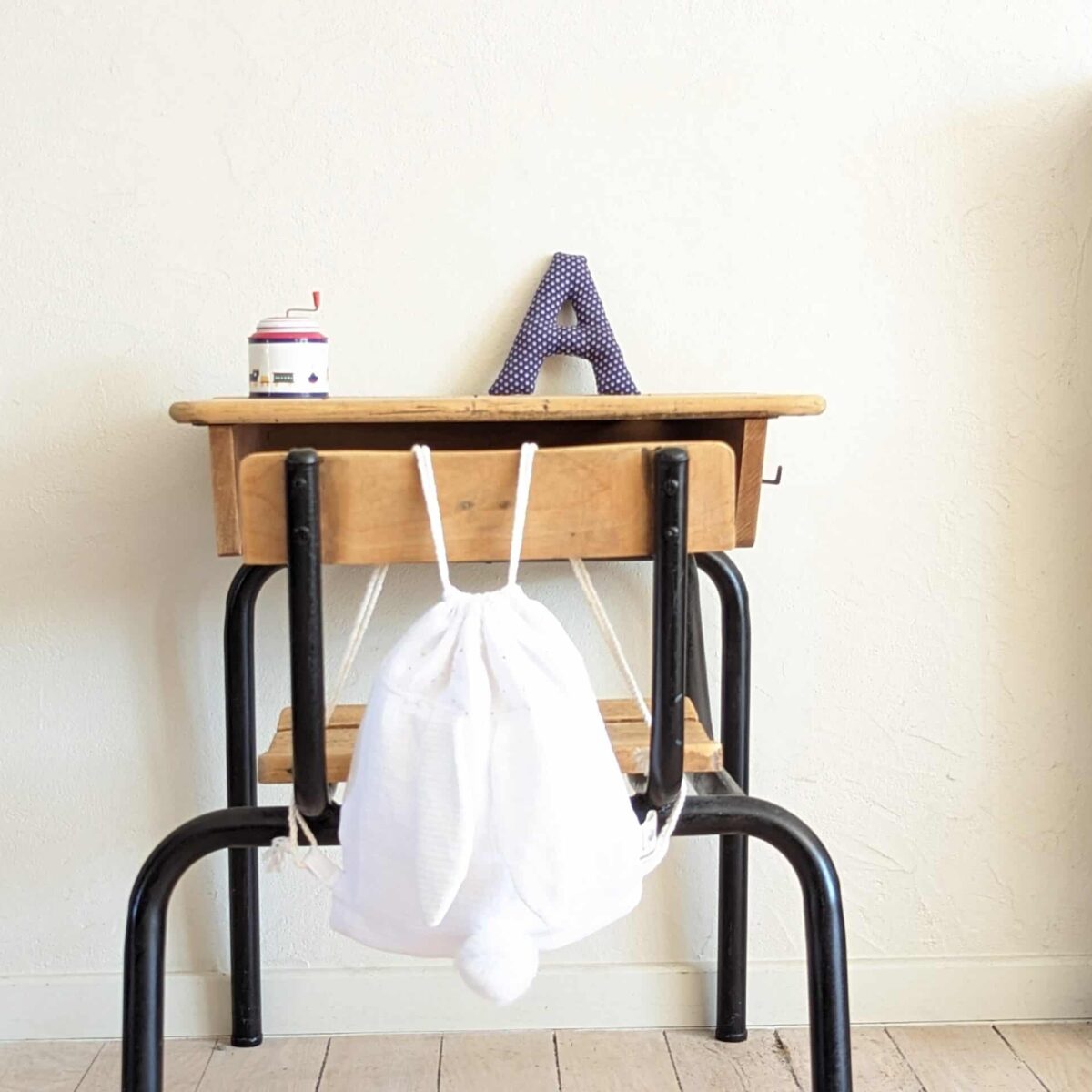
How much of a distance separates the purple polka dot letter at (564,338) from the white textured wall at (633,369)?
5 centimetres

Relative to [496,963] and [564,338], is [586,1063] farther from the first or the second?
[564,338]

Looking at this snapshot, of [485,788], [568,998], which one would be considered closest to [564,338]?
[485,788]

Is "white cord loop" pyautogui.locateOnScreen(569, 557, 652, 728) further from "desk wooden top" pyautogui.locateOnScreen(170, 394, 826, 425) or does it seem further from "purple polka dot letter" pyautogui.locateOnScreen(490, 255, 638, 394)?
"purple polka dot letter" pyautogui.locateOnScreen(490, 255, 638, 394)

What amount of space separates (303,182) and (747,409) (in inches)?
21.7

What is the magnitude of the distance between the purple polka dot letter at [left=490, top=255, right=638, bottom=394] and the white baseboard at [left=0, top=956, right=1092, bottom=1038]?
2.13 ft

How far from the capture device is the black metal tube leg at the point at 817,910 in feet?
3.10

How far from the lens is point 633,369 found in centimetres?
141

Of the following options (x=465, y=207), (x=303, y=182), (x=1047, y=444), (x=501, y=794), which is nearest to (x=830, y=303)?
(x=1047, y=444)

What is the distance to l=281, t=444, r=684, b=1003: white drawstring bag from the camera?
32.8 inches

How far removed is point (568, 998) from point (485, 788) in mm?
727

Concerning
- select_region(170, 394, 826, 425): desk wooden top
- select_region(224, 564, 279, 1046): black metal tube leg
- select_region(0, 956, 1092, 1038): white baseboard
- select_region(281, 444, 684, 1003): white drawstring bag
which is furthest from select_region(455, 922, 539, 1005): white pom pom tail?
select_region(0, 956, 1092, 1038): white baseboard

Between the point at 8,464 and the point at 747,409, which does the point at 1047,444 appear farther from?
the point at 8,464

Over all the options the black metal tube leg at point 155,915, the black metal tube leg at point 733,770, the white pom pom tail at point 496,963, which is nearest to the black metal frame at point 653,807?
the black metal tube leg at point 155,915

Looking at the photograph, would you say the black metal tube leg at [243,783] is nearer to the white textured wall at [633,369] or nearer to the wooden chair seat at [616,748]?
the white textured wall at [633,369]
